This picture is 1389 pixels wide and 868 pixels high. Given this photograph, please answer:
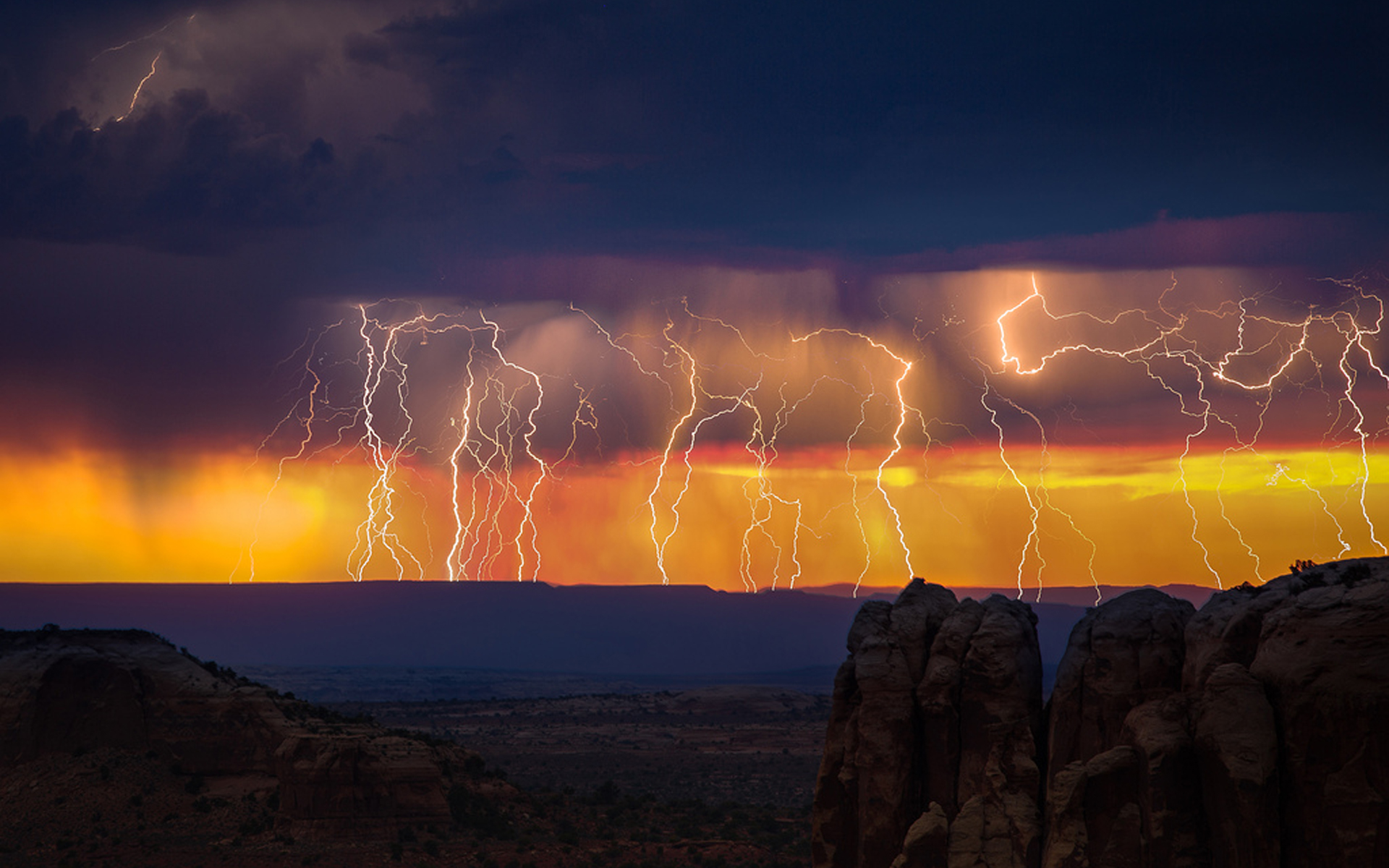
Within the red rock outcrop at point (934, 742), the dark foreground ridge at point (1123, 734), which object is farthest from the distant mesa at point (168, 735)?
the dark foreground ridge at point (1123, 734)

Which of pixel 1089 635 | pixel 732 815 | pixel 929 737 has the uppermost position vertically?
pixel 1089 635

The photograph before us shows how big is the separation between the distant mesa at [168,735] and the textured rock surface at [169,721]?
43 millimetres

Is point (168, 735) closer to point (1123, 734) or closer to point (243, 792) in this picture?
point (243, 792)

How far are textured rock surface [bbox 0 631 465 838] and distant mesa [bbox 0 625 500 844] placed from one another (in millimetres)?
43

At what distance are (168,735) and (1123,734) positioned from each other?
146 ft

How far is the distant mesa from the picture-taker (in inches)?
1929

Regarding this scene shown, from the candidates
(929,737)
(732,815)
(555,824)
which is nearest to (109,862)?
(555,824)

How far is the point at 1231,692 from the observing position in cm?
1973

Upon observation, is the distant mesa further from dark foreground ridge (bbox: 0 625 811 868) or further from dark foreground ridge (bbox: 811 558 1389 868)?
dark foreground ridge (bbox: 811 558 1389 868)

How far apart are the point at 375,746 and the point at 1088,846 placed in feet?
113

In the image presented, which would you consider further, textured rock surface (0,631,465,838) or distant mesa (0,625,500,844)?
distant mesa (0,625,500,844)

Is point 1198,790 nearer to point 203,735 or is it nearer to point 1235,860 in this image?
point 1235,860

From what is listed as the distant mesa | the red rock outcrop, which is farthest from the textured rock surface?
the red rock outcrop

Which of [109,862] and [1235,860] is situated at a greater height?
[1235,860]
